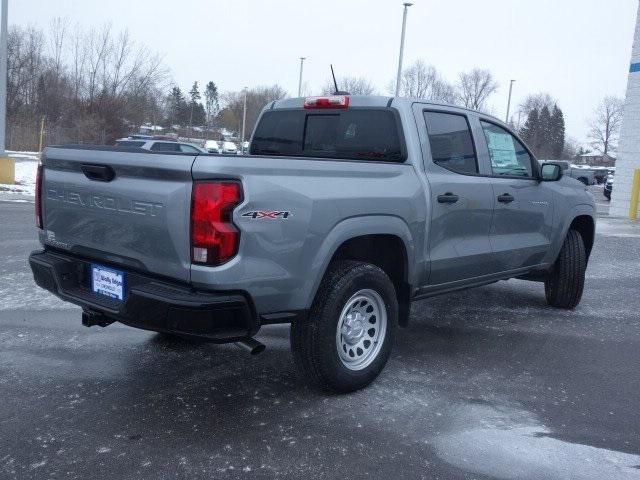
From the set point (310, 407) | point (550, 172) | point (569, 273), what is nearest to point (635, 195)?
point (569, 273)

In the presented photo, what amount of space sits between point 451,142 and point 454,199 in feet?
1.71

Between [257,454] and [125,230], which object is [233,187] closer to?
[125,230]

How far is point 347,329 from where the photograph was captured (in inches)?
157

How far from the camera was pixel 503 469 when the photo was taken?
3.12m

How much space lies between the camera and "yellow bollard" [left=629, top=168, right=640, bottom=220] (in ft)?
59.1

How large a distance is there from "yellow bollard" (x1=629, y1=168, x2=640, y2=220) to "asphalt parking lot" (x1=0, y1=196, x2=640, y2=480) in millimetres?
13815

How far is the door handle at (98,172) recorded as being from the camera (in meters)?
3.49

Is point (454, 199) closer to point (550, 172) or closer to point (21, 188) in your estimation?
point (550, 172)

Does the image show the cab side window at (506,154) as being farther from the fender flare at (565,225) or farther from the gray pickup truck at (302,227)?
the fender flare at (565,225)

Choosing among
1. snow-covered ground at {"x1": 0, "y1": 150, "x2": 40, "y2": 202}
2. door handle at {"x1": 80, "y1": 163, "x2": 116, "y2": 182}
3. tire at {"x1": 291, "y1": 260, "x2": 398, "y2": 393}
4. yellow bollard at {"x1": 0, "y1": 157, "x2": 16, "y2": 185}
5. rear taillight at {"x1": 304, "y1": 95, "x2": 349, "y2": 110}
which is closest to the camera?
door handle at {"x1": 80, "y1": 163, "x2": 116, "y2": 182}

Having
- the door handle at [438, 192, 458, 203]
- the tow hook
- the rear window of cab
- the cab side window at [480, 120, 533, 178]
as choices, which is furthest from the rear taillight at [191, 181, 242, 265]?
the cab side window at [480, 120, 533, 178]

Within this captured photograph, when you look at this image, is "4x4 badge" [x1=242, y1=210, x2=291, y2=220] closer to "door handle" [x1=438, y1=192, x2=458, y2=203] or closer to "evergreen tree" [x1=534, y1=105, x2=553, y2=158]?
"door handle" [x1=438, y1=192, x2=458, y2=203]

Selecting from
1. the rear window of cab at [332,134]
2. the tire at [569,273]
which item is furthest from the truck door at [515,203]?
the rear window of cab at [332,134]

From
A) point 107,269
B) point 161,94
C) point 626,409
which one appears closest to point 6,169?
point 107,269
